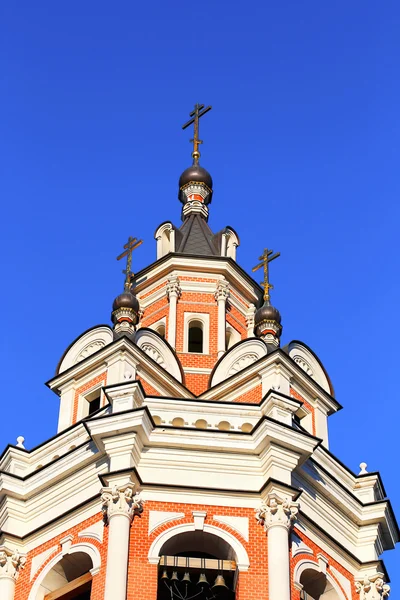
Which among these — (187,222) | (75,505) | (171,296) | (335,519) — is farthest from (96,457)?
(187,222)

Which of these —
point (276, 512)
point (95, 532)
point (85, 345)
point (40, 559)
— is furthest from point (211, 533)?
point (85, 345)

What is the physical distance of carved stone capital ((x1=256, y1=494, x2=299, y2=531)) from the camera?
2619cm

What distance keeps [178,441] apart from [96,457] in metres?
1.49

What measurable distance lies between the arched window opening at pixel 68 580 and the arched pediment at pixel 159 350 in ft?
19.3

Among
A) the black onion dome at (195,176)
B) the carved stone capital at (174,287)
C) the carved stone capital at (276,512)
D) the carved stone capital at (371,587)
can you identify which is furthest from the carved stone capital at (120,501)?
the black onion dome at (195,176)

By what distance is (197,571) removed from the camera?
26.1 meters

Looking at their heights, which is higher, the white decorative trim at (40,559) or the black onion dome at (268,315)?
the black onion dome at (268,315)

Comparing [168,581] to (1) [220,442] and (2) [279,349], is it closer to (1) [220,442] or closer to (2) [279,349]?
(1) [220,442]

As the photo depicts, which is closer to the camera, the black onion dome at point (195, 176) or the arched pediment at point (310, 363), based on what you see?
the arched pediment at point (310, 363)

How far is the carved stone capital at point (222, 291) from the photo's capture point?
3530 cm

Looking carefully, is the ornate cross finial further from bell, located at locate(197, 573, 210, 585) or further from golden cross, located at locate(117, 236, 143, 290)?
bell, located at locate(197, 573, 210, 585)

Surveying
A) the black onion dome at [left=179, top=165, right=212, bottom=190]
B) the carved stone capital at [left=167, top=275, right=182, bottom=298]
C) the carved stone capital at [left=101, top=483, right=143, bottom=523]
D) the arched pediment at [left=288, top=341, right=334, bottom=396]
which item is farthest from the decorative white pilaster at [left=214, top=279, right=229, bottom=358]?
the carved stone capital at [left=101, top=483, right=143, bottom=523]

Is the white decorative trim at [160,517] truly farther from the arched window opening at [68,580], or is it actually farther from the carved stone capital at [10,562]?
the carved stone capital at [10,562]

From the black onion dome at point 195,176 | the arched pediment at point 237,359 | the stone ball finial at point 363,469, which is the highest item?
the black onion dome at point 195,176
